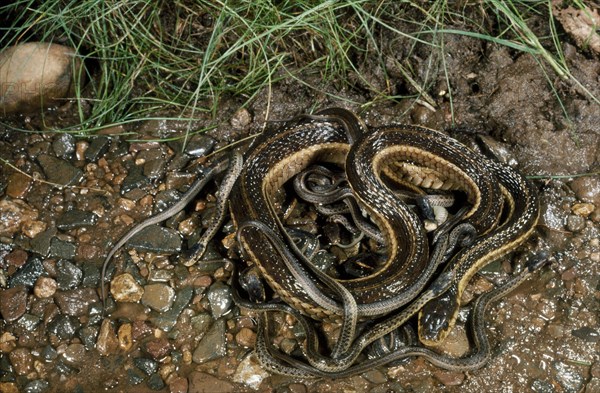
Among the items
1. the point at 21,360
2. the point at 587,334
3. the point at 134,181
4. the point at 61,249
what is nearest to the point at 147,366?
the point at 21,360

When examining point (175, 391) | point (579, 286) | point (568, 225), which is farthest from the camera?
point (568, 225)

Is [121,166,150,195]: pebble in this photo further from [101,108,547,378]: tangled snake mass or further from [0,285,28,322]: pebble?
[0,285,28,322]: pebble

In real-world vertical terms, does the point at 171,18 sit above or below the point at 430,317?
above

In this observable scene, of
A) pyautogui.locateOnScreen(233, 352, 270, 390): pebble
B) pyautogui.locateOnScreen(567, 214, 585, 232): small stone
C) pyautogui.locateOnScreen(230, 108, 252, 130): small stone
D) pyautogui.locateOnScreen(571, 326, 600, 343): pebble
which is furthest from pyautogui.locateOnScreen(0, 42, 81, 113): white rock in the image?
pyautogui.locateOnScreen(571, 326, 600, 343): pebble

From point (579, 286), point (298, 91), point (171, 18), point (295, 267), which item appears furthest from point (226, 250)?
point (579, 286)

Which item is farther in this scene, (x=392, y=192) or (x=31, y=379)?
(x=392, y=192)

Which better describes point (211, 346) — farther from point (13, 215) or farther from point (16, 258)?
point (13, 215)

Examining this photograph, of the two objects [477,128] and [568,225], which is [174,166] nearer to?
[477,128]

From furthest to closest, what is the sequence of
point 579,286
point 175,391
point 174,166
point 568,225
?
point 174,166
point 568,225
point 579,286
point 175,391

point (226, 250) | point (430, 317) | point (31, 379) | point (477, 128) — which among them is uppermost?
point (477, 128)
